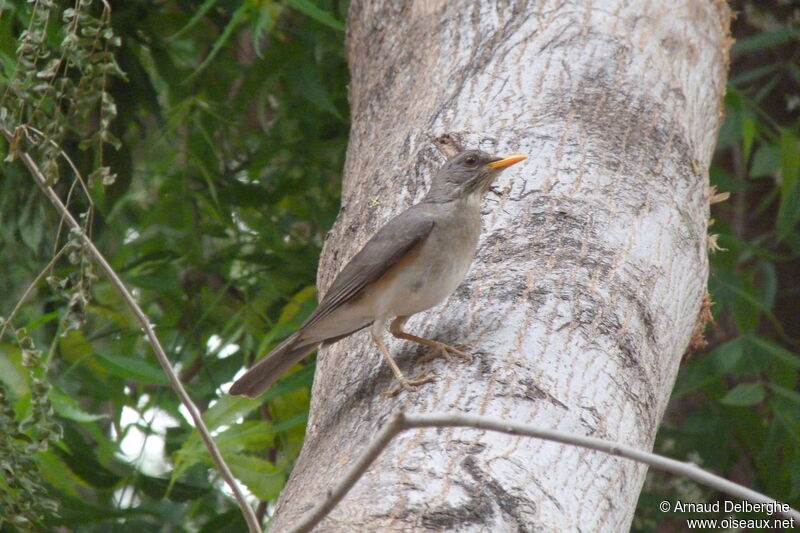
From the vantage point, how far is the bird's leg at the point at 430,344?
3158 millimetres

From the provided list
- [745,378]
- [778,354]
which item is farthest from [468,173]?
[745,378]

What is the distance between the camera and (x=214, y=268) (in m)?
5.80

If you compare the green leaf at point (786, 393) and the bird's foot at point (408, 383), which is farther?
the green leaf at point (786, 393)

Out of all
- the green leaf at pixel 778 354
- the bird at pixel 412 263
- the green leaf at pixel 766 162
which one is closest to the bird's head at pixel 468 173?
the bird at pixel 412 263

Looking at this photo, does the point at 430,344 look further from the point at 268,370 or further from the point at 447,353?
the point at 268,370

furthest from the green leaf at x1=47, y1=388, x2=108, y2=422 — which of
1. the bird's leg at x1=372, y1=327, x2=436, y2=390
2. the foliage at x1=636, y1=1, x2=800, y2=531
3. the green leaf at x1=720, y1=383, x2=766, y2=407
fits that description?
the green leaf at x1=720, y1=383, x2=766, y2=407

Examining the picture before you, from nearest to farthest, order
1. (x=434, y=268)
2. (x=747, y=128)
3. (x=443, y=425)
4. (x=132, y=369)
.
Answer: (x=443, y=425), (x=434, y=268), (x=132, y=369), (x=747, y=128)

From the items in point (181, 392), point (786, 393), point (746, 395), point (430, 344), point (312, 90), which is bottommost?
point (786, 393)

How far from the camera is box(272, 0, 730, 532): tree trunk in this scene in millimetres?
Result: 2705

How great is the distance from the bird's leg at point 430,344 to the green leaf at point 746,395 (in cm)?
195

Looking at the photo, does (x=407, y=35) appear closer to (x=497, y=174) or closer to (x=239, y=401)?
(x=497, y=174)

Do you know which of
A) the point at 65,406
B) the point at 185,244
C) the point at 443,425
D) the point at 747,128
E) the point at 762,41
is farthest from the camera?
the point at 762,41

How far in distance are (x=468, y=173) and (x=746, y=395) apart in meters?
2.10

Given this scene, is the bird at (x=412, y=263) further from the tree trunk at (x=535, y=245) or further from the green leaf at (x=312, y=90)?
the green leaf at (x=312, y=90)
